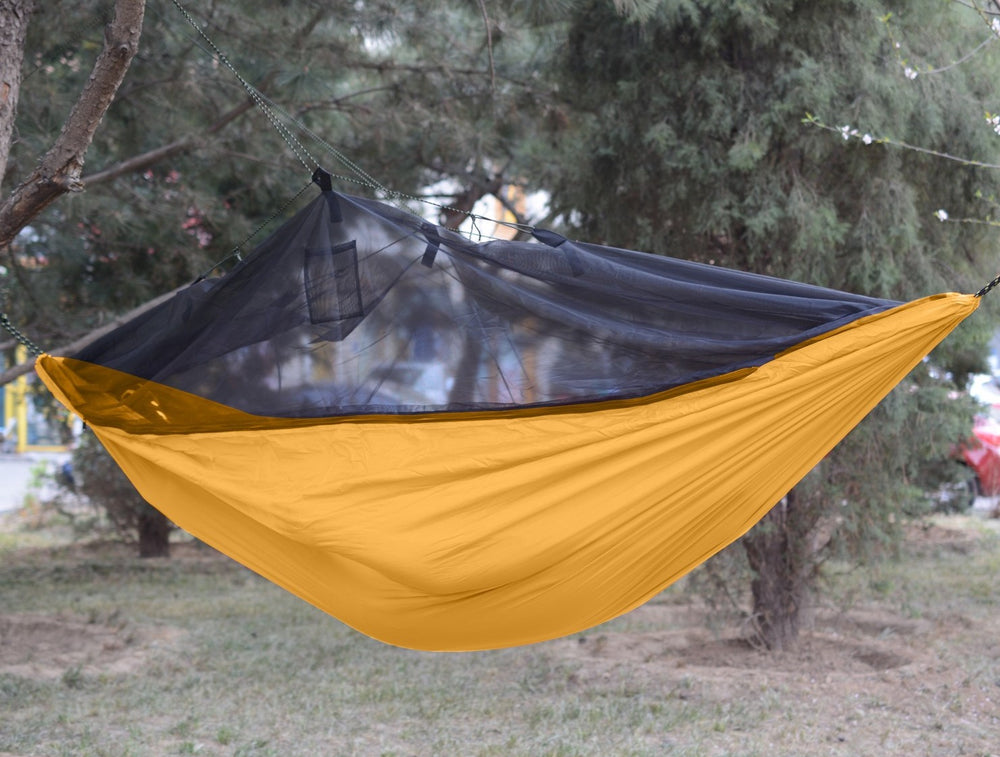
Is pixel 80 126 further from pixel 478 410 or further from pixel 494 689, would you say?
pixel 494 689

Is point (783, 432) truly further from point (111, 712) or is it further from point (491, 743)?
point (111, 712)

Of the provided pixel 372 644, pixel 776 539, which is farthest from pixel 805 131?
pixel 372 644

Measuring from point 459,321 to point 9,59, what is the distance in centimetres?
170

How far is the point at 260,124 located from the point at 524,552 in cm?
418

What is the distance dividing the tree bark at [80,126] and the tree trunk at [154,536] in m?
6.62

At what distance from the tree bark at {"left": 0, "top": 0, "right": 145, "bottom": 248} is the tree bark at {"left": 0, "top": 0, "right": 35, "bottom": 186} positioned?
0.20 metres

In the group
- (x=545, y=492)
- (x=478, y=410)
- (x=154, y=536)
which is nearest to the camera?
(x=545, y=492)

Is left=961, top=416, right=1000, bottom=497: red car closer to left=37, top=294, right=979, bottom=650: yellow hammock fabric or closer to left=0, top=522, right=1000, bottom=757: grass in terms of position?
left=0, top=522, right=1000, bottom=757: grass

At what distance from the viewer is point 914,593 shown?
7566mm

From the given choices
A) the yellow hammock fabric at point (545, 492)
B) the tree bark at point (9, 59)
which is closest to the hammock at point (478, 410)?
the yellow hammock fabric at point (545, 492)

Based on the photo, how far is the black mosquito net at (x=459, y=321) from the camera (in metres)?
3.02

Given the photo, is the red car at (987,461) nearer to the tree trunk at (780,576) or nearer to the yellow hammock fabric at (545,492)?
Result: the tree trunk at (780,576)

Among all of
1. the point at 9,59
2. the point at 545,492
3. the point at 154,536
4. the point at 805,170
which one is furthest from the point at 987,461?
the point at 9,59

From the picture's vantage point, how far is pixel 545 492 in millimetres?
2908
